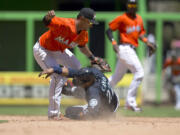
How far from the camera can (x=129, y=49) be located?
407 inches

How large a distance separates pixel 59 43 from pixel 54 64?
1.10 feet

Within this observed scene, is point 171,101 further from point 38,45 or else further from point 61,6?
point 38,45

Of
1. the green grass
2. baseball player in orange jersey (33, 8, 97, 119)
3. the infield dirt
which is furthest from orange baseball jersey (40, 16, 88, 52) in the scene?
the green grass

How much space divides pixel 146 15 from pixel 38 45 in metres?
6.41

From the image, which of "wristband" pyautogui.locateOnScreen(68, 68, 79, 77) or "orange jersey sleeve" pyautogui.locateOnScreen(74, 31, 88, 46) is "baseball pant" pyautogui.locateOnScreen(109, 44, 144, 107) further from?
"wristband" pyautogui.locateOnScreen(68, 68, 79, 77)

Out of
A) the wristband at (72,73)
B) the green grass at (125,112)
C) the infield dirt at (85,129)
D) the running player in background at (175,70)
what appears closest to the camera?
the infield dirt at (85,129)

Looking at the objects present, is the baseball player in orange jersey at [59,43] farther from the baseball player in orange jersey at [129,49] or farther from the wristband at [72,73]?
the baseball player in orange jersey at [129,49]

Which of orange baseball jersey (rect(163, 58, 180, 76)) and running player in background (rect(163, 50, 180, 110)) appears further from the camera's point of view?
orange baseball jersey (rect(163, 58, 180, 76))

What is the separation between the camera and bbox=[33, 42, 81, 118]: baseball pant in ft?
26.4

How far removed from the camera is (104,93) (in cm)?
764

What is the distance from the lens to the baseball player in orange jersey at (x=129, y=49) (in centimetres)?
1026

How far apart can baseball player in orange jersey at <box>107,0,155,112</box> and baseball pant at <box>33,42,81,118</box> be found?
6.99 feet

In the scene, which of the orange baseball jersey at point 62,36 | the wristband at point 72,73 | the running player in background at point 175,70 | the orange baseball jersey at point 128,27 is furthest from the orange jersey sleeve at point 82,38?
the running player in background at point 175,70

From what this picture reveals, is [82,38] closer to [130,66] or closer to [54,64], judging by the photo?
[54,64]
